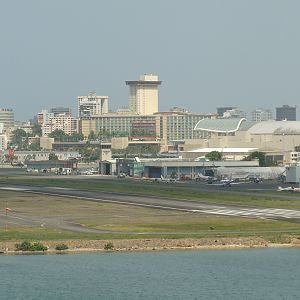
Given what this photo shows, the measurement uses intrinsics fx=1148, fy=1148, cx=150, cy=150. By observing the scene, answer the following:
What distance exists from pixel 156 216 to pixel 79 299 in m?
43.8

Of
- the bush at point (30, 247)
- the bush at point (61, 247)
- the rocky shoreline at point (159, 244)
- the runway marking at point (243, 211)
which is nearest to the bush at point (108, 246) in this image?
the rocky shoreline at point (159, 244)

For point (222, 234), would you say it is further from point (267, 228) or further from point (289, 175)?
point (289, 175)

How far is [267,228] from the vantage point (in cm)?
9406

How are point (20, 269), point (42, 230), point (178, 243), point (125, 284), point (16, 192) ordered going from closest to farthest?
point (125, 284)
point (20, 269)
point (178, 243)
point (42, 230)
point (16, 192)

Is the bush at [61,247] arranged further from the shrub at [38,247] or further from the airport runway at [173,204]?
the airport runway at [173,204]

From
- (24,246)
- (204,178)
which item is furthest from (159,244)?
(204,178)

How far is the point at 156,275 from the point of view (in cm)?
7056

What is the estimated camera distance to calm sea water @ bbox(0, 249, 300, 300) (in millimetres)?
64750

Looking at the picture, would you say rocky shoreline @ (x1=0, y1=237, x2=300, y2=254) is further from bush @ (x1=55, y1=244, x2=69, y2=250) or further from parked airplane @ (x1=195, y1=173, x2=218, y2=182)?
parked airplane @ (x1=195, y1=173, x2=218, y2=182)

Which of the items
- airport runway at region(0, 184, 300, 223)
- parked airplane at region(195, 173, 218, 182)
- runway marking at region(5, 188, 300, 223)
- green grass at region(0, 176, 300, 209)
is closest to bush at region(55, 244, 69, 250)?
airport runway at region(0, 184, 300, 223)

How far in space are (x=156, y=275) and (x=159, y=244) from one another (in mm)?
12162

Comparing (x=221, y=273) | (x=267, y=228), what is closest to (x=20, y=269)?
(x=221, y=273)

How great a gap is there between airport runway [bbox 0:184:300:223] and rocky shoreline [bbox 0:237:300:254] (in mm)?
17437

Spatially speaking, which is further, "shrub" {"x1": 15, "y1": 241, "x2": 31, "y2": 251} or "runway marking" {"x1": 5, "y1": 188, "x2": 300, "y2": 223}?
"runway marking" {"x1": 5, "y1": 188, "x2": 300, "y2": 223}
